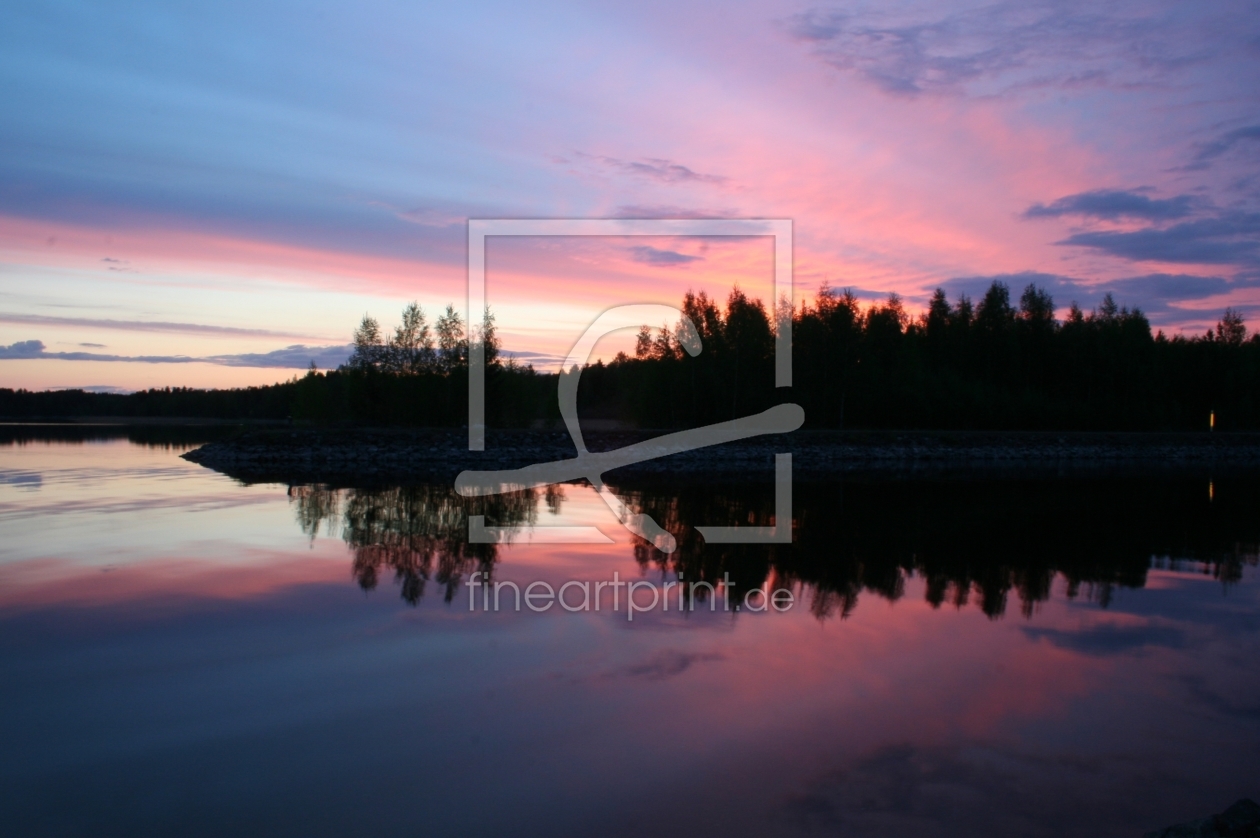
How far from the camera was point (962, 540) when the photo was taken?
16.5 metres

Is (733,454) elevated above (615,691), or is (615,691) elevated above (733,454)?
(733,454)

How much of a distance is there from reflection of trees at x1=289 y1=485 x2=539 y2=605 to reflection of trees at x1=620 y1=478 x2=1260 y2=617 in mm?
3077

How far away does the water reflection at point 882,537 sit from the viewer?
12.5 metres

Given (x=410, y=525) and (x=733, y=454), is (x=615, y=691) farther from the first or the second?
(x=733, y=454)

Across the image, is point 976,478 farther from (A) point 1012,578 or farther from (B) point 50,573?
(B) point 50,573

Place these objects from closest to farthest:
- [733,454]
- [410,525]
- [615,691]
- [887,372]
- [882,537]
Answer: [615,691]
[882,537]
[410,525]
[733,454]
[887,372]

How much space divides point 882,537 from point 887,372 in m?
45.5

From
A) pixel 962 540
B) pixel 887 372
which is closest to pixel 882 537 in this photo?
pixel 962 540

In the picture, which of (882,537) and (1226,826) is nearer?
(1226,826)

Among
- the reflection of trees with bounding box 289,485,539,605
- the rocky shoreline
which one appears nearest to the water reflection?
the reflection of trees with bounding box 289,485,539,605

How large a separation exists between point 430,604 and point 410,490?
16.2 m

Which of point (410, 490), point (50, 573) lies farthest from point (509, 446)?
point (50, 573)

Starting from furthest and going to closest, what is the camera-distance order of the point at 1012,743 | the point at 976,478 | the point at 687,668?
the point at 976,478 < the point at 687,668 < the point at 1012,743

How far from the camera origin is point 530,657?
8570 millimetres
